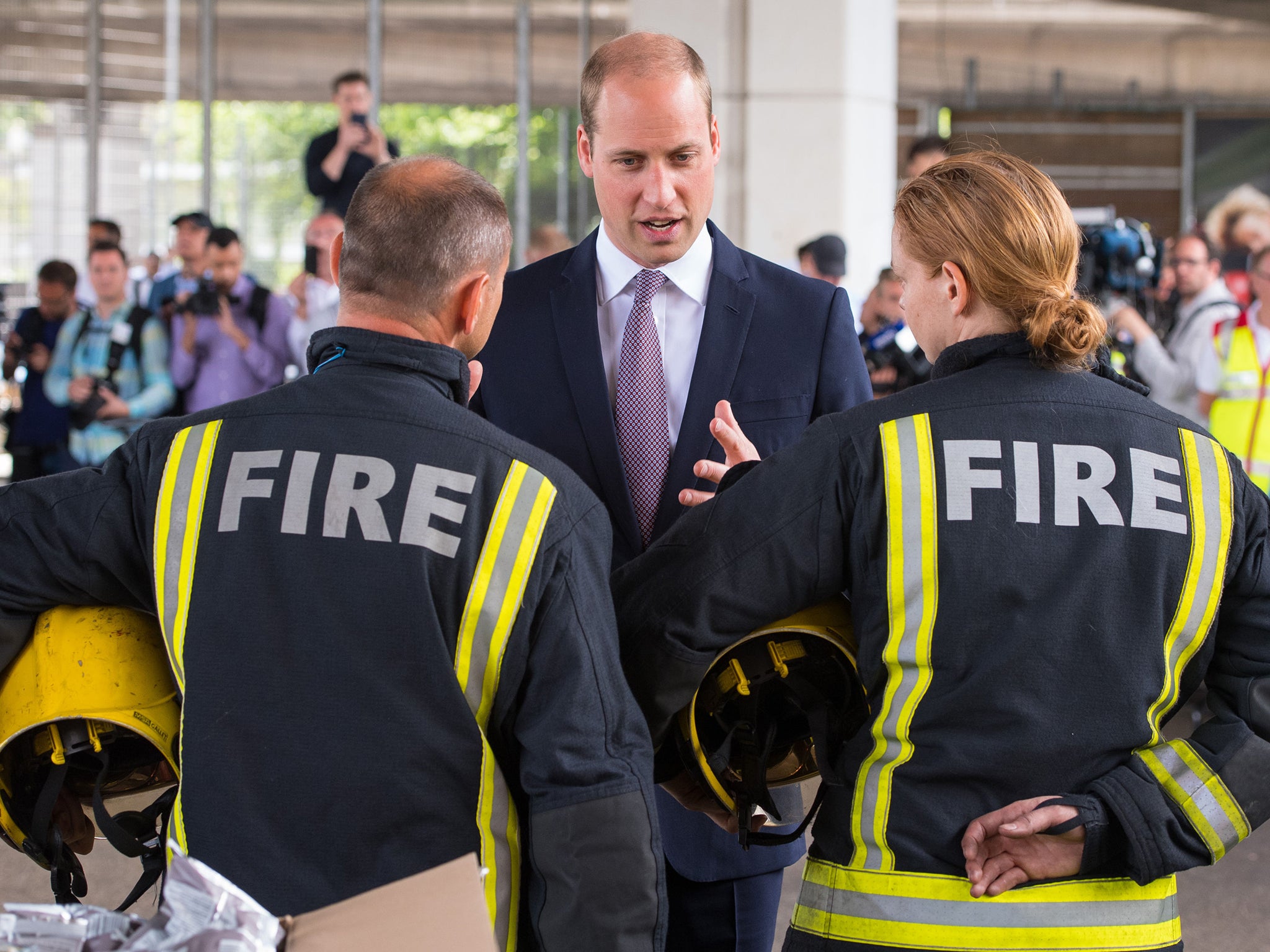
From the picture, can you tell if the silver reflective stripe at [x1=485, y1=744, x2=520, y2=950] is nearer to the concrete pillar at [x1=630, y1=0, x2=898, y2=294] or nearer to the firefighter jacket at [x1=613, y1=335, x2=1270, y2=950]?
the firefighter jacket at [x1=613, y1=335, x2=1270, y2=950]

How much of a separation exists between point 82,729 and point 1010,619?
1.25 m

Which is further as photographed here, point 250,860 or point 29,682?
point 29,682

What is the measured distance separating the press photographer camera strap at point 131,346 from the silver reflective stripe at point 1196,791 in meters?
6.09

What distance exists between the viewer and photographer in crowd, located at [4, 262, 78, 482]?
744 cm

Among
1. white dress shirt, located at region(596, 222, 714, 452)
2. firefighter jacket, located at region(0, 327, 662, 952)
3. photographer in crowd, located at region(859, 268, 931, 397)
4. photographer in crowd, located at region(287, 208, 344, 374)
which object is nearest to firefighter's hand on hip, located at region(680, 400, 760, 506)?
white dress shirt, located at region(596, 222, 714, 452)

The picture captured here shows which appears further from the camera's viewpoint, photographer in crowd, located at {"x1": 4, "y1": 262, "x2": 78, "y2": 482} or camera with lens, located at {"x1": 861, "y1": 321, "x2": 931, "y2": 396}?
photographer in crowd, located at {"x1": 4, "y1": 262, "x2": 78, "y2": 482}

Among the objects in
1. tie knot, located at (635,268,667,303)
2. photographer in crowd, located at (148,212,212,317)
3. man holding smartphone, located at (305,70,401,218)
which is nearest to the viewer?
tie knot, located at (635,268,667,303)

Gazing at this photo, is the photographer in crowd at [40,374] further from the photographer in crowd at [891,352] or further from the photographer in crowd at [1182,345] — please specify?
the photographer in crowd at [1182,345]

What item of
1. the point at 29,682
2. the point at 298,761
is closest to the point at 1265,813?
the point at 298,761

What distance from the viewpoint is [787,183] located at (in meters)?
8.63

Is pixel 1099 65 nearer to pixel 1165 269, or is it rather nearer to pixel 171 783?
pixel 1165 269

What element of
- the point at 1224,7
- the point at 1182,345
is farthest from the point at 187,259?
the point at 1224,7

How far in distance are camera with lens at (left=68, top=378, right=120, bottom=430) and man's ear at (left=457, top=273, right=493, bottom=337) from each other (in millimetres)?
5552

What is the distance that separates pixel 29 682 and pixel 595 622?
0.76 m
